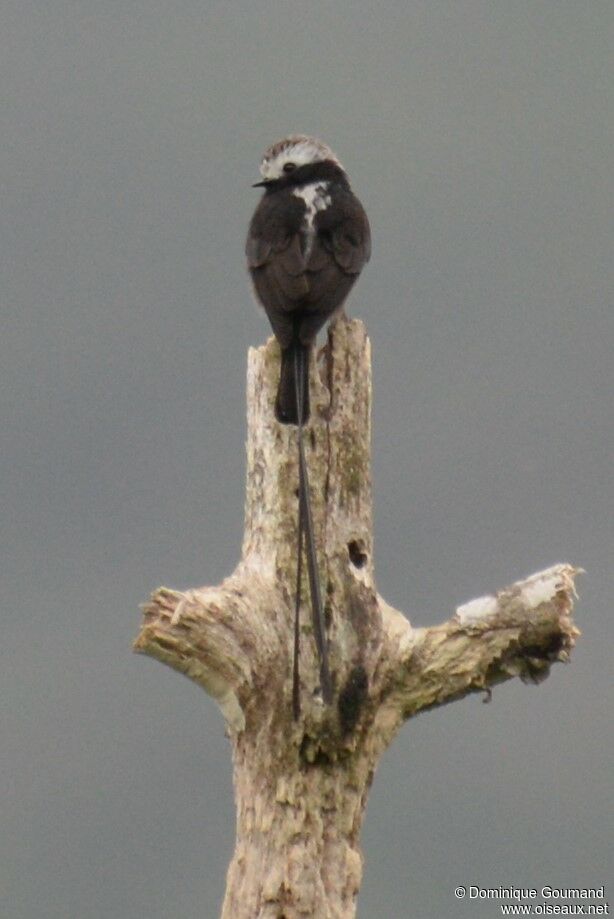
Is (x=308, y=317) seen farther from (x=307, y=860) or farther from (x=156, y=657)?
(x=307, y=860)

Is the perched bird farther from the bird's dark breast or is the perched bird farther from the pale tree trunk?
the pale tree trunk

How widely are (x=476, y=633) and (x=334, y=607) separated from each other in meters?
0.41

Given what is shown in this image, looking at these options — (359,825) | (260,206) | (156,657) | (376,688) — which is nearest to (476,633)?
(376,688)

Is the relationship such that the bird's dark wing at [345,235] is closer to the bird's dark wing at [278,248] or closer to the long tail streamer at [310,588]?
the bird's dark wing at [278,248]

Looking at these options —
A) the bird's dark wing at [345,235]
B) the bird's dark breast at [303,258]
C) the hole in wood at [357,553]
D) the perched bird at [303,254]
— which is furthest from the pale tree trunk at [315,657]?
the bird's dark wing at [345,235]

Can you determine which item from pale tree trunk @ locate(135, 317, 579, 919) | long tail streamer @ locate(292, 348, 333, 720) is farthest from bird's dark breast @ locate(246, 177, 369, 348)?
long tail streamer @ locate(292, 348, 333, 720)

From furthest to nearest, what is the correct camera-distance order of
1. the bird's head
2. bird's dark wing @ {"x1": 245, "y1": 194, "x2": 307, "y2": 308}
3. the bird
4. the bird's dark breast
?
the bird's head
bird's dark wing @ {"x1": 245, "y1": 194, "x2": 307, "y2": 308}
the bird's dark breast
the bird

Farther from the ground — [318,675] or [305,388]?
[305,388]

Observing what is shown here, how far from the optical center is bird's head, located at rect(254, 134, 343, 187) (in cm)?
683

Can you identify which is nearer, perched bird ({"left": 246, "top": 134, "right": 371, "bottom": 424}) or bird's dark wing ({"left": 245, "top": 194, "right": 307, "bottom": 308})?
perched bird ({"left": 246, "top": 134, "right": 371, "bottom": 424})

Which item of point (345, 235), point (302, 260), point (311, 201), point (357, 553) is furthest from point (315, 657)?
point (311, 201)

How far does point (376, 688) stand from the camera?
4.85m

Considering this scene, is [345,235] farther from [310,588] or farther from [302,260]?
[310,588]

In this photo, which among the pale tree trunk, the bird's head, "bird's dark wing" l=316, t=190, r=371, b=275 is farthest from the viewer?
the bird's head
